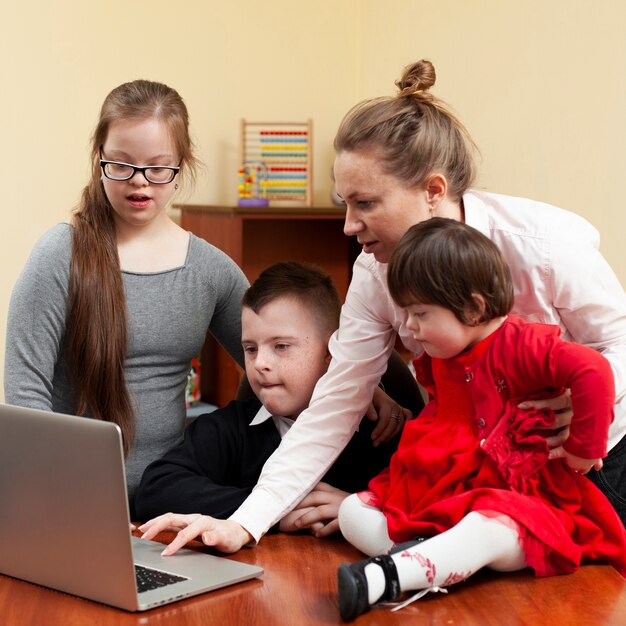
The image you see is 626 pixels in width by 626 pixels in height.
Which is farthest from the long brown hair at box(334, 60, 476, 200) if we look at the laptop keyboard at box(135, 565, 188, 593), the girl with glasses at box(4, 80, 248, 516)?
the laptop keyboard at box(135, 565, 188, 593)

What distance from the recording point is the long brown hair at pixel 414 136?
4.32 ft

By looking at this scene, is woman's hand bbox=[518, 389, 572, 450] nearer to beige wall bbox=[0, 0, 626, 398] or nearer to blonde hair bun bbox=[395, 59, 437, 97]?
blonde hair bun bbox=[395, 59, 437, 97]

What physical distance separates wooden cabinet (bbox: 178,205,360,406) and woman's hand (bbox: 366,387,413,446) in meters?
1.69

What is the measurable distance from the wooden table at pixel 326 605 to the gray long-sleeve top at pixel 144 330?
0.59 m

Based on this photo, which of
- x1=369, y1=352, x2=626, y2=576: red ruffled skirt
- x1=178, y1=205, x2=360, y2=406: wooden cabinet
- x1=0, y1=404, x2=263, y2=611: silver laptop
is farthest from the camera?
x1=178, y1=205, x2=360, y2=406: wooden cabinet

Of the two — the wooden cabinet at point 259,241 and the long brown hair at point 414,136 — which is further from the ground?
the long brown hair at point 414,136

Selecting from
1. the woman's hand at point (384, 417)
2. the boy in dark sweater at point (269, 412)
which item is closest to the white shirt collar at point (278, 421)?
the boy in dark sweater at point (269, 412)

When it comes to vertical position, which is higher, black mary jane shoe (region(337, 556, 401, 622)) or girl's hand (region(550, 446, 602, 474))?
girl's hand (region(550, 446, 602, 474))

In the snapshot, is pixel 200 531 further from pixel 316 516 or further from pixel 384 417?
pixel 384 417

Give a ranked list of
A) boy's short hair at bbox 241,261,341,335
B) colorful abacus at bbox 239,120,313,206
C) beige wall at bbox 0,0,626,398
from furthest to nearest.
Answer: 1. colorful abacus at bbox 239,120,313,206
2. beige wall at bbox 0,0,626,398
3. boy's short hair at bbox 241,261,341,335

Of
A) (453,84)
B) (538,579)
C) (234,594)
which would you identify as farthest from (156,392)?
(453,84)

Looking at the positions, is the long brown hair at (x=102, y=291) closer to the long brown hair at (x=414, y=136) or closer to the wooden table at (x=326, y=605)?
the long brown hair at (x=414, y=136)

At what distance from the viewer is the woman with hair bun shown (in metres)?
1.29

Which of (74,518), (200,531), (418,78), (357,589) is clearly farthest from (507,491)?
(418,78)
